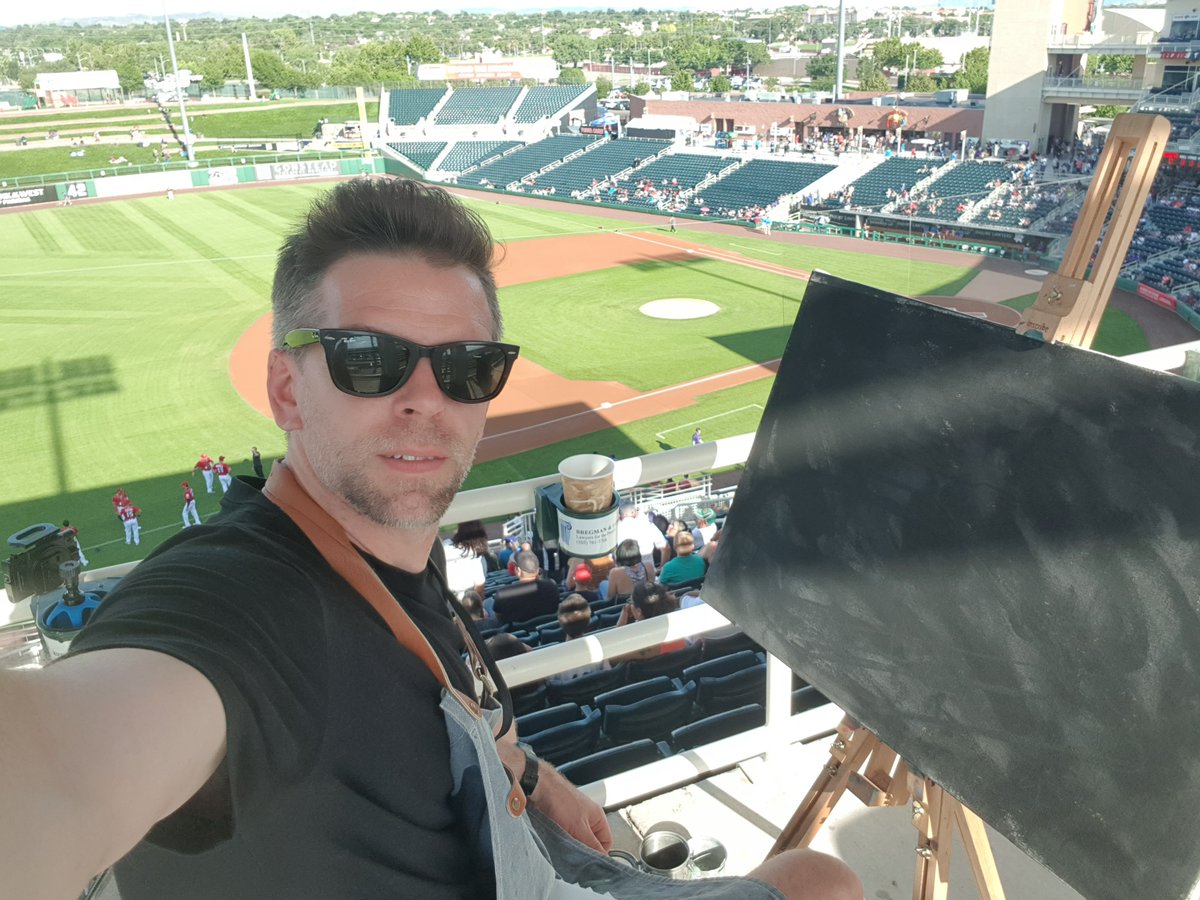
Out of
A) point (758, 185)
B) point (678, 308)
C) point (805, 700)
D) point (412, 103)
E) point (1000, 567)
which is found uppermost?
point (412, 103)

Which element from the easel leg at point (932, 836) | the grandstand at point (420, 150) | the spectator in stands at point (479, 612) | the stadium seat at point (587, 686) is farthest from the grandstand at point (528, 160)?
the easel leg at point (932, 836)

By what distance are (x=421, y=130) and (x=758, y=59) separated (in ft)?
192

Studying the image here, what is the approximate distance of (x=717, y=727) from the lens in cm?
384

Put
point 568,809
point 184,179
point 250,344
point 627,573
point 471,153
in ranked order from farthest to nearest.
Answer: point 471,153
point 184,179
point 250,344
point 627,573
point 568,809

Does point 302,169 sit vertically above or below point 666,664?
below

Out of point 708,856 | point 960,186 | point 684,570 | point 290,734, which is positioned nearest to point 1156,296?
point 960,186

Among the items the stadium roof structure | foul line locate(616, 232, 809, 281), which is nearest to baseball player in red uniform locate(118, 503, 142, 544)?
foul line locate(616, 232, 809, 281)

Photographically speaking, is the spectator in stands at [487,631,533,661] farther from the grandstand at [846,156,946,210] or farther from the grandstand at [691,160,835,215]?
the grandstand at [691,160,835,215]

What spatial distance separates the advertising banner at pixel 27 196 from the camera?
42.6m

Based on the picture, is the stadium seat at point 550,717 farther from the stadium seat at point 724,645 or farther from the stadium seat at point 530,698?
the stadium seat at point 724,645

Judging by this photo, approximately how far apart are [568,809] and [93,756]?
157 centimetres

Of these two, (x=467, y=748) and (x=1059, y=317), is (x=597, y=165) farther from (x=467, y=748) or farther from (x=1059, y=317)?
(x=467, y=748)

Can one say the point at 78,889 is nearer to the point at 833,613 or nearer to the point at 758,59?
the point at 833,613

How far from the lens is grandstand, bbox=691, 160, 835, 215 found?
38781mm
